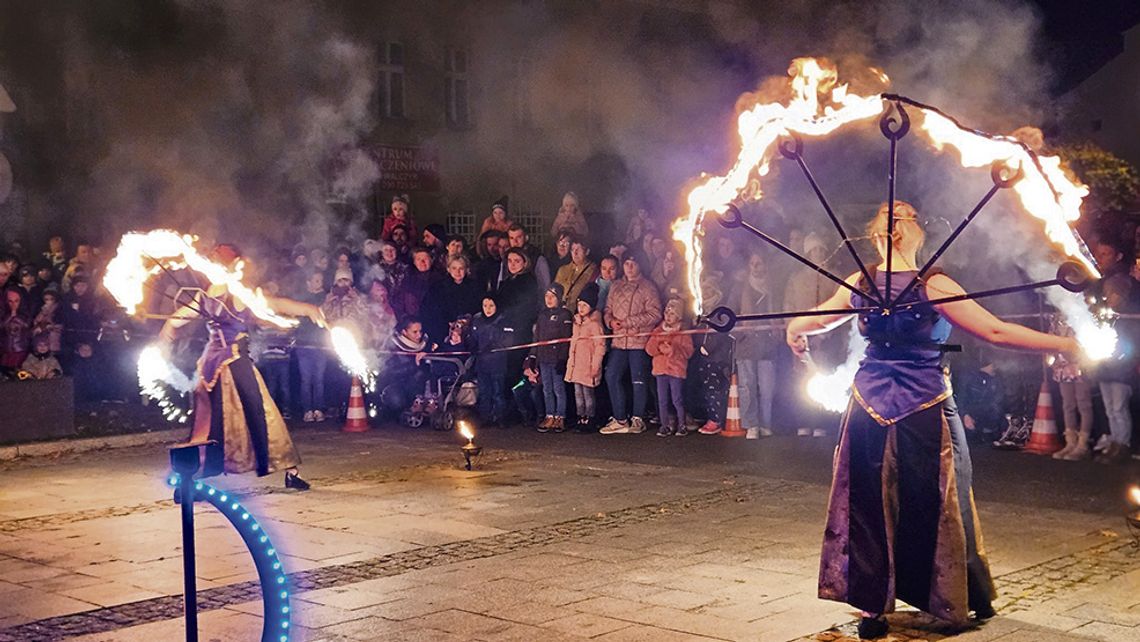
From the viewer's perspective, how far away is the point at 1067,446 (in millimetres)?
9766

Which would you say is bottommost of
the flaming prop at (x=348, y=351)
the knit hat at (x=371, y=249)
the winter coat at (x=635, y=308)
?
the flaming prop at (x=348, y=351)

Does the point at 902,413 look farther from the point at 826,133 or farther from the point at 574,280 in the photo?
the point at 574,280

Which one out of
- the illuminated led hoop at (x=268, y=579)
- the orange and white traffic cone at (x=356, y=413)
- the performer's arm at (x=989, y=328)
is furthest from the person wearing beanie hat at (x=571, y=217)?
the illuminated led hoop at (x=268, y=579)

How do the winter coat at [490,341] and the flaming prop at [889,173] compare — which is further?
the winter coat at [490,341]

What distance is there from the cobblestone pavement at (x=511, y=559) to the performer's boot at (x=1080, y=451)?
0.53m

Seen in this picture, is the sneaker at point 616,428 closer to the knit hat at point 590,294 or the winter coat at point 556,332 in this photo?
the winter coat at point 556,332

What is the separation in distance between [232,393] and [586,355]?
4267 mm

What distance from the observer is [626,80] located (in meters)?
13.0

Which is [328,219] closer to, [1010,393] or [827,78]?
[1010,393]

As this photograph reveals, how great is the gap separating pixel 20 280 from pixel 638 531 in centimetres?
821

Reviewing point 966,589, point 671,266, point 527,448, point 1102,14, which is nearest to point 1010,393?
point 671,266

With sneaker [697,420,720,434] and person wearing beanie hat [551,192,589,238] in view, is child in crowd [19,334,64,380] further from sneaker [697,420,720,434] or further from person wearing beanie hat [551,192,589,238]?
sneaker [697,420,720,434]

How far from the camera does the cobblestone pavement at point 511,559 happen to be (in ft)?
17.4

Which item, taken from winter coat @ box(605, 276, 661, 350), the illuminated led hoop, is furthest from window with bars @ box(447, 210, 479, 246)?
the illuminated led hoop
